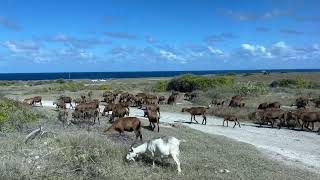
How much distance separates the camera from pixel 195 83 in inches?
2660

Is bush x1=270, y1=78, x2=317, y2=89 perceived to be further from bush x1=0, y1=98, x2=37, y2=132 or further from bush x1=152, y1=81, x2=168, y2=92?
bush x1=0, y1=98, x2=37, y2=132

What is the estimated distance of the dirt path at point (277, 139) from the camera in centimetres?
2219

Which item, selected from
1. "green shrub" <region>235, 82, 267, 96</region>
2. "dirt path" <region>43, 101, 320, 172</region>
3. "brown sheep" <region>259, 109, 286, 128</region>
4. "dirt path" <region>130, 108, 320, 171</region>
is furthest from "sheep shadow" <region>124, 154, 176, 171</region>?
"green shrub" <region>235, 82, 267, 96</region>

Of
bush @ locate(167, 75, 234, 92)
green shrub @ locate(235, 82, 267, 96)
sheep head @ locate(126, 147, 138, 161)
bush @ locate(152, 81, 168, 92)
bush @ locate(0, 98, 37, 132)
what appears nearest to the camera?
sheep head @ locate(126, 147, 138, 161)

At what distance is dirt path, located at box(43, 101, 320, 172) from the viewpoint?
22.2m

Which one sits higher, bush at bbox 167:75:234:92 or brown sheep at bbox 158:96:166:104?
bush at bbox 167:75:234:92

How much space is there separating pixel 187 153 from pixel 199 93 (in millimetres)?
37513

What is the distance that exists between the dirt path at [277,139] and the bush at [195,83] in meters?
26.8

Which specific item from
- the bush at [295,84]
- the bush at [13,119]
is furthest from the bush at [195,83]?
the bush at [13,119]

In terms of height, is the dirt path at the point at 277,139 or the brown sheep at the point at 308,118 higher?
the brown sheep at the point at 308,118

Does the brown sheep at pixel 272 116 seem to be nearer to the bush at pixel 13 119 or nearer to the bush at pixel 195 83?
the bush at pixel 13 119

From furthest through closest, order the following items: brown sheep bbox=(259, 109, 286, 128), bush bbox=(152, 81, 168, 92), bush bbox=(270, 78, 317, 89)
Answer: bush bbox=(270, 78, 317, 89) → bush bbox=(152, 81, 168, 92) → brown sheep bbox=(259, 109, 286, 128)

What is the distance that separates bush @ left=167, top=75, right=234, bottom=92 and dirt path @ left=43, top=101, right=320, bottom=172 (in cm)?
2683

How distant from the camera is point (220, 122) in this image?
3738cm
